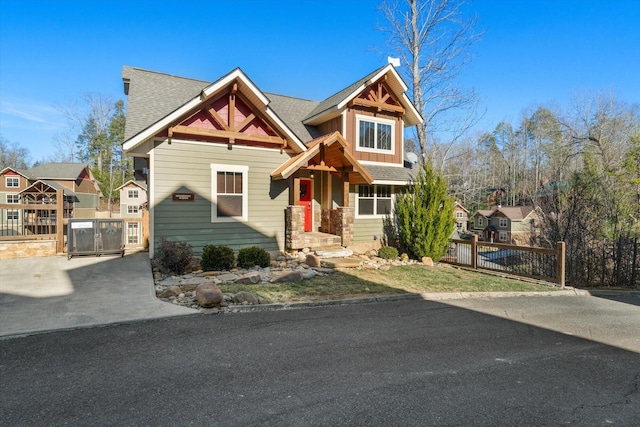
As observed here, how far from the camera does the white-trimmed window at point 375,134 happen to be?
13.6 meters

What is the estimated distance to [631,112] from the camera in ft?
81.8

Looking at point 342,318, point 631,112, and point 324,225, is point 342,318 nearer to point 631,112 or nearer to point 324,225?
point 324,225

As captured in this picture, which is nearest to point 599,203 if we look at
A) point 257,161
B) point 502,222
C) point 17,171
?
point 257,161

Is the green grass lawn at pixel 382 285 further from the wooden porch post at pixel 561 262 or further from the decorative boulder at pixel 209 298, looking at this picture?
the decorative boulder at pixel 209 298

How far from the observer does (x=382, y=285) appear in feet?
26.8

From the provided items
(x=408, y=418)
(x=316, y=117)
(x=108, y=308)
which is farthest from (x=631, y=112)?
(x=108, y=308)

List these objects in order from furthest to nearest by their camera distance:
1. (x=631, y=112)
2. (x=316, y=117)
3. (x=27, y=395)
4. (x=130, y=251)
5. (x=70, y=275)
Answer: (x=631, y=112), (x=316, y=117), (x=130, y=251), (x=70, y=275), (x=27, y=395)

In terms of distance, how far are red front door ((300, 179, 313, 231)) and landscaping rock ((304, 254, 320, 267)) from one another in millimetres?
2533

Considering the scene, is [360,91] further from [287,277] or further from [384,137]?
[287,277]

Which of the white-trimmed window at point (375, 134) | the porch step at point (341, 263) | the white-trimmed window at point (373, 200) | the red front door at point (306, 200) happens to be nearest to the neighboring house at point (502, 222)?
the white-trimmed window at point (373, 200)

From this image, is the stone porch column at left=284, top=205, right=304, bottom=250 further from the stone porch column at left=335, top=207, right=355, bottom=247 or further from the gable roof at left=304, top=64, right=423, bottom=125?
the gable roof at left=304, top=64, right=423, bottom=125

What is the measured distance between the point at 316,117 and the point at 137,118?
22.5 feet

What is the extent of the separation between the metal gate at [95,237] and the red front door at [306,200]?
6.25 m

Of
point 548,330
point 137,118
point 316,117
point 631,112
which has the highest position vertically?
point 631,112
